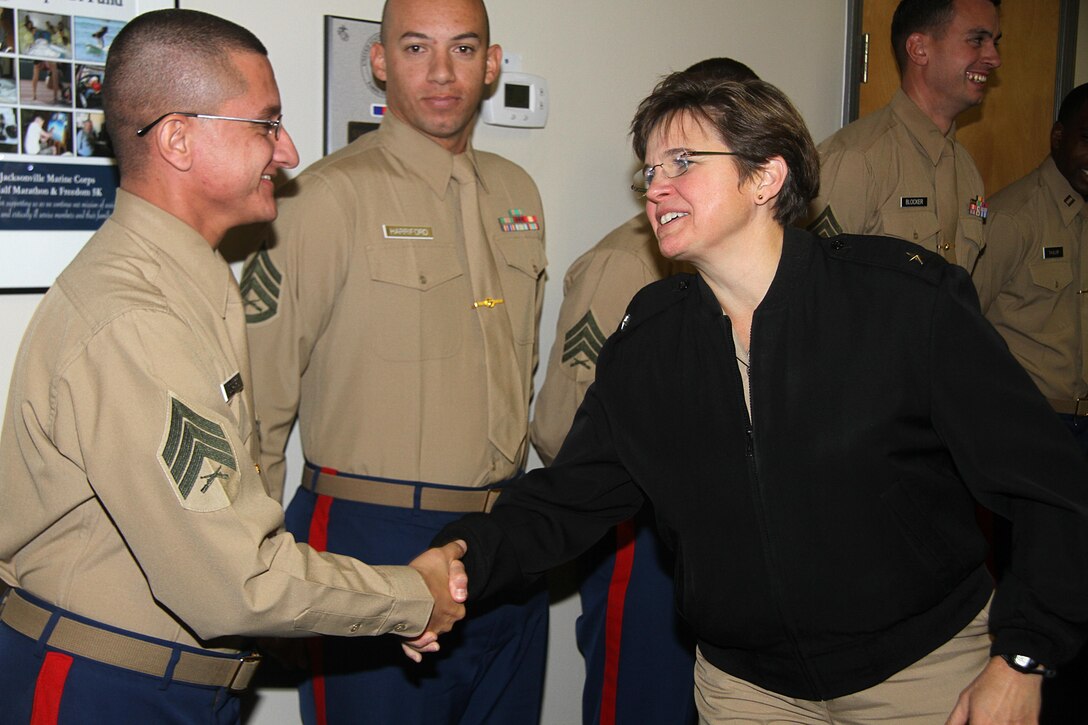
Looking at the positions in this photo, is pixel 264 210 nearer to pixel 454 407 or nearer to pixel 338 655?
pixel 454 407

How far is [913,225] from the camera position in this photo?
10.9 feet

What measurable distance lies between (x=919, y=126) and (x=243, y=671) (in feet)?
9.10

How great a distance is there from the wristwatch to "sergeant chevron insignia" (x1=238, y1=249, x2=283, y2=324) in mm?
1658

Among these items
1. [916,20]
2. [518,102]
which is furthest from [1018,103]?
[518,102]

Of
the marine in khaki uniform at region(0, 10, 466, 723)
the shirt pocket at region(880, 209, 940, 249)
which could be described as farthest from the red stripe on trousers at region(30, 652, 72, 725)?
the shirt pocket at region(880, 209, 940, 249)

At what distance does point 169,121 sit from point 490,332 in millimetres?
975

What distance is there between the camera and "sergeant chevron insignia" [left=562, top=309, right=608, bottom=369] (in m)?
2.78

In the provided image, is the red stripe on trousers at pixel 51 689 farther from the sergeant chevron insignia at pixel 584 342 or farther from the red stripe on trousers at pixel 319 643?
the sergeant chevron insignia at pixel 584 342

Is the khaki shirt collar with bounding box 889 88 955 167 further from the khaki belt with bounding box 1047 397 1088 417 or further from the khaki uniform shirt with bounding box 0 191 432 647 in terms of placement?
the khaki uniform shirt with bounding box 0 191 432 647

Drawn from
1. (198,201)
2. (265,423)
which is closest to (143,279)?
(198,201)

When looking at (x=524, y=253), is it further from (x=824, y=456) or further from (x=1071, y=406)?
(x=1071, y=406)

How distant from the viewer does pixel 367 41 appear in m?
2.72

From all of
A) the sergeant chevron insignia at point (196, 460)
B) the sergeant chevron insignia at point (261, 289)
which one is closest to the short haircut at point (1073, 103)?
the sergeant chevron insignia at point (261, 289)

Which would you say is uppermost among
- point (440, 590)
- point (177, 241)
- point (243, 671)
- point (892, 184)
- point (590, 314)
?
point (892, 184)
